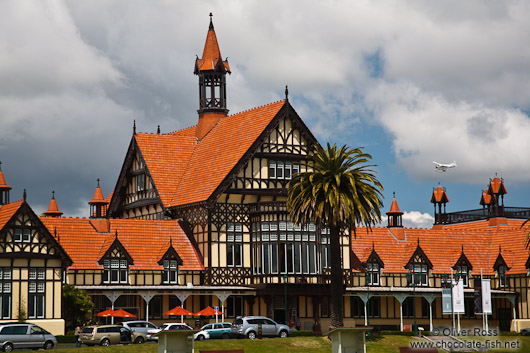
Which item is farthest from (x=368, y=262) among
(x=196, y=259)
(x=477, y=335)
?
(x=196, y=259)

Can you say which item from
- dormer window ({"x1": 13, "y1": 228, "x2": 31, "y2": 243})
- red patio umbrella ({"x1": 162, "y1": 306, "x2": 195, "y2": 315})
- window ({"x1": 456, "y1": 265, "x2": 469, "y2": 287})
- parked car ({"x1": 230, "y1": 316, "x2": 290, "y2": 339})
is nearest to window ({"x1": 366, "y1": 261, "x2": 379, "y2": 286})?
window ({"x1": 456, "y1": 265, "x2": 469, "y2": 287})

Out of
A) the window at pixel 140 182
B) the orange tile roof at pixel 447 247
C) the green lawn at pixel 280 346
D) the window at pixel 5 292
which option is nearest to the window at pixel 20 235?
the window at pixel 5 292

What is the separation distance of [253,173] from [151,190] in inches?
441

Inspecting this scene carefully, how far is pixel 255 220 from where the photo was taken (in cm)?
8131

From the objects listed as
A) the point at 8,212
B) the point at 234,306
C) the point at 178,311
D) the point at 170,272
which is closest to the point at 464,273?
the point at 234,306

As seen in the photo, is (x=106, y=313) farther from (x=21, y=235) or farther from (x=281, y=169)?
(x=281, y=169)

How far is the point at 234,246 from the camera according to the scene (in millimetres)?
81000

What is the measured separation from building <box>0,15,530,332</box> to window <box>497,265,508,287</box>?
14 centimetres

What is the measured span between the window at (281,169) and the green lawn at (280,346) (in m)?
17.3

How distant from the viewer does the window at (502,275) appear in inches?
3711

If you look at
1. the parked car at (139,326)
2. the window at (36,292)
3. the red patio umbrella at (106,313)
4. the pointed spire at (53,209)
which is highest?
the pointed spire at (53,209)

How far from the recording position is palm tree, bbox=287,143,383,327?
70.9m

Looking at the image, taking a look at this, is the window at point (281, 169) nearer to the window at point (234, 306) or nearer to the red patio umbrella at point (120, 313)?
the window at point (234, 306)

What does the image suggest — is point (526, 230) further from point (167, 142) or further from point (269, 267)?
point (167, 142)
